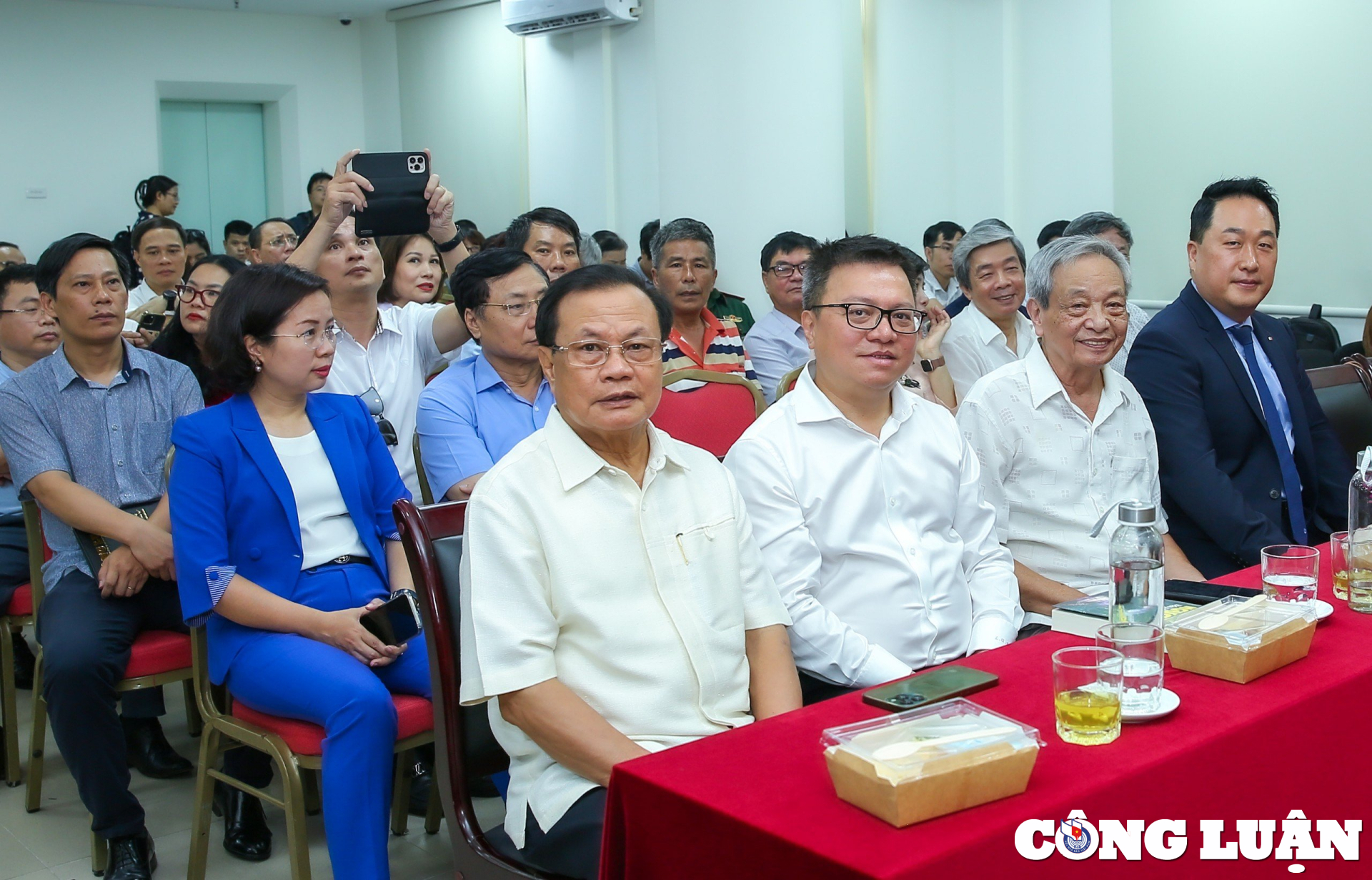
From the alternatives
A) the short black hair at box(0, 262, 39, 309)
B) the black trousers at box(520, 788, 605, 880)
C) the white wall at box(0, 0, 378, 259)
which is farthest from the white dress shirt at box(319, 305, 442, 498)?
the white wall at box(0, 0, 378, 259)

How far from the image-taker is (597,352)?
5.95 ft

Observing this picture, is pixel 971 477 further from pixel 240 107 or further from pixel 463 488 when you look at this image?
pixel 240 107

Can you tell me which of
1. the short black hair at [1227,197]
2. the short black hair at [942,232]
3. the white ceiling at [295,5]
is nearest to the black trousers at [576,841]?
the short black hair at [1227,197]

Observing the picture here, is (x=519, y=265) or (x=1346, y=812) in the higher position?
(x=519, y=265)

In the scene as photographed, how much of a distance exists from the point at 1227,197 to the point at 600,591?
6.93 ft

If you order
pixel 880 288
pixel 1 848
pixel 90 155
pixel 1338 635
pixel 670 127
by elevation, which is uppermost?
pixel 90 155

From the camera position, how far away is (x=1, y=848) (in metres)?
2.71

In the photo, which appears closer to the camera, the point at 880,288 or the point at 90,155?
the point at 880,288

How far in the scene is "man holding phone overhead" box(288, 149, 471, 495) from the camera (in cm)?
311

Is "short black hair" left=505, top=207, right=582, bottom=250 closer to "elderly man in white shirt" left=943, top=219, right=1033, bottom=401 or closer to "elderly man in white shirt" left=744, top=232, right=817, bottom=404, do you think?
"elderly man in white shirt" left=744, top=232, right=817, bottom=404

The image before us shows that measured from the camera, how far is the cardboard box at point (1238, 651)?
1526mm

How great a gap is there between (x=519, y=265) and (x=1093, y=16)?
4.95 metres

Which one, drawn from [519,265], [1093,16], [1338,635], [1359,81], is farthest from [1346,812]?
[1093,16]

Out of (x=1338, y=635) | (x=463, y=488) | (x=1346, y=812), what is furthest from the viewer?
(x=463, y=488)
